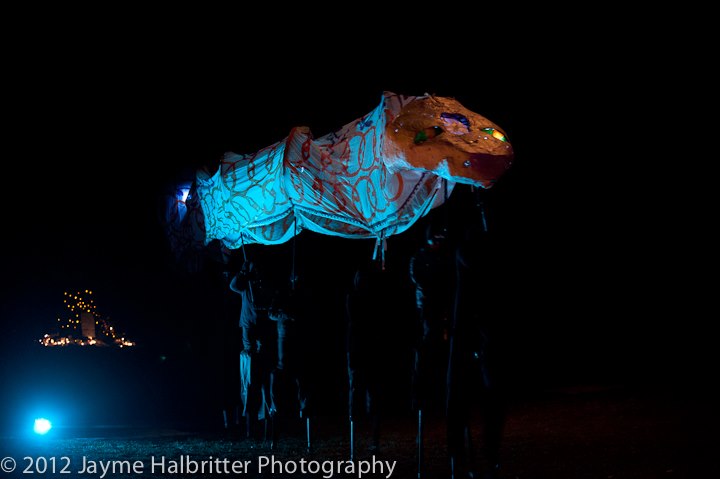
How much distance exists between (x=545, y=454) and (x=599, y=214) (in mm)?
4749

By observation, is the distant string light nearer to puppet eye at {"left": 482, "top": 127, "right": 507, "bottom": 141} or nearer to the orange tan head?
the orange tan head

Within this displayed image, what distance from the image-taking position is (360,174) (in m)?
5.32

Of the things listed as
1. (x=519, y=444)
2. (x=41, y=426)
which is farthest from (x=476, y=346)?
(x=41, y=426)

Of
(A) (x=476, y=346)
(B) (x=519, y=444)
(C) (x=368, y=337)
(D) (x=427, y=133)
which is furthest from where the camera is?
(B) (x=519, y=444)

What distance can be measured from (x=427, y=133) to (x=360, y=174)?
3.69 feet

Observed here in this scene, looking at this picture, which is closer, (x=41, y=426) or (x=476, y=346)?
(x=476, y=346)

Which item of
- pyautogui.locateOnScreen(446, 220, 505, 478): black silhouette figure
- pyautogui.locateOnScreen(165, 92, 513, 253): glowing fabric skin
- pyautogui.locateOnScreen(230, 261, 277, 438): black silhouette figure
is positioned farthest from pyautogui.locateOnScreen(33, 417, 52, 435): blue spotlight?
pyautogui.locateOnScreen(446, 220, 505, 478): black silhouette figure

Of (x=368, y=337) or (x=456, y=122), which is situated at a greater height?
(x=456, y=122)

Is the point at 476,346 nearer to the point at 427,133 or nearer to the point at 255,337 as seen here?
the point at 427,133

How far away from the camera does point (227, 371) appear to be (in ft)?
30.4

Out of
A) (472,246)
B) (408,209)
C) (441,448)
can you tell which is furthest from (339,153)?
(441,448)

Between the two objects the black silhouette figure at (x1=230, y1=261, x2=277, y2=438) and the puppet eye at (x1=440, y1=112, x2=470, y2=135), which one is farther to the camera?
the black silhouette figure at (x1=230, y1=261, x2=277, y2=438)

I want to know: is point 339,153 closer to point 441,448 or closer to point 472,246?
point 472,246

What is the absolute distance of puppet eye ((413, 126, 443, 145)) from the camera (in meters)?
4.28
